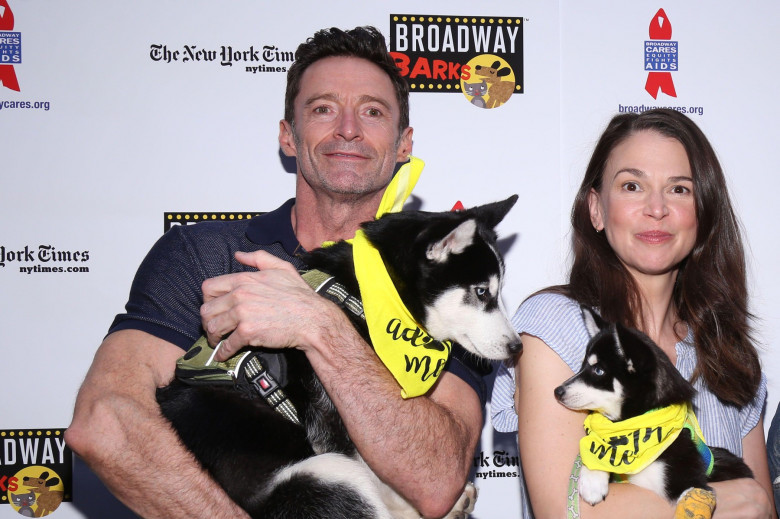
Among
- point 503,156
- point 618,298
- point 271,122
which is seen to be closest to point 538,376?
point 618,298

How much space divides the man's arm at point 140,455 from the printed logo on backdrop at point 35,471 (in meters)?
1.07

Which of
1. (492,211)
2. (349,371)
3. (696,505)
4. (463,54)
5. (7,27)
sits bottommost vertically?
(696,505)

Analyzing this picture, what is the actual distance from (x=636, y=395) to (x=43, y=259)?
252 centimetres

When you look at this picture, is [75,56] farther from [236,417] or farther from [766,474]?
[766,474]

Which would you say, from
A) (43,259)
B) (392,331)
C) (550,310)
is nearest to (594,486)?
(550,310)

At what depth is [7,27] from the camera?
2734 millimetres

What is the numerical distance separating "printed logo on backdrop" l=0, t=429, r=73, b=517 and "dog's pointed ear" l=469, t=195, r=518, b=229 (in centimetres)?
210

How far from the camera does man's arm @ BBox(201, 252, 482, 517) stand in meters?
1.87

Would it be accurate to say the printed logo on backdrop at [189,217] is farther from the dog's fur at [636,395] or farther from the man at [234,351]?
the dog's fur at [636,395]

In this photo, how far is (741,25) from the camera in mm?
2975

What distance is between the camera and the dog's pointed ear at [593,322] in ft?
6.77

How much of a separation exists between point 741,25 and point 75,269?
3.37 meters

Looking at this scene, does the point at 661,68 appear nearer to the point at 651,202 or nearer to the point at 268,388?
the point at 651,202

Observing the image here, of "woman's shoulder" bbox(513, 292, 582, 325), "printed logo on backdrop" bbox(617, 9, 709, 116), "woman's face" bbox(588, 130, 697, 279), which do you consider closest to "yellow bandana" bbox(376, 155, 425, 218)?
"woman's shoulder" bbox(513, 292, 582, 325)
